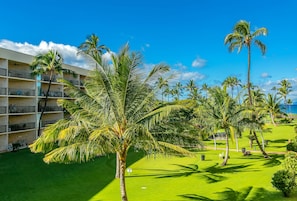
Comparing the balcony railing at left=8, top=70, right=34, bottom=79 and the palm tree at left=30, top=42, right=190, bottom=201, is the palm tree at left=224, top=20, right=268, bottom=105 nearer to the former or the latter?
the palm tree at left=30, top=42, right=190, bottom=201

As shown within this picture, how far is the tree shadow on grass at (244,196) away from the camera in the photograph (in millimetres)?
13812

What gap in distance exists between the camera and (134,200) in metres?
14.2

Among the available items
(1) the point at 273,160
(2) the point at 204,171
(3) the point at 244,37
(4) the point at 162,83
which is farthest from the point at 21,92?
(1) the point at 273,160

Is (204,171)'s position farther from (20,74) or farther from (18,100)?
(18,100)

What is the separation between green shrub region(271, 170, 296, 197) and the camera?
1323cm

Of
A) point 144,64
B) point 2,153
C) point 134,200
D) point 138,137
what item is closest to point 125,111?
point 138,137

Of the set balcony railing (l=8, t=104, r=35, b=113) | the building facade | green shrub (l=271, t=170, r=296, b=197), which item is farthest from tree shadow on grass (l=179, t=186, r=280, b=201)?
balcony railing (l=8, t=104, r=35, b=113)

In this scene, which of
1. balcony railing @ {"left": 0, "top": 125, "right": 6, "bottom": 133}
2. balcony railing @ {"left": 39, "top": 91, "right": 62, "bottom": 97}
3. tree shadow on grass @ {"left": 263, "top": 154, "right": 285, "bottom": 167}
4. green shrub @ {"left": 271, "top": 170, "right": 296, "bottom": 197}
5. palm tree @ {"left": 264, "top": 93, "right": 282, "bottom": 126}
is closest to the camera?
green shrub @ {"left": 271, "top": 170, "right": 296, "bottom": 197}

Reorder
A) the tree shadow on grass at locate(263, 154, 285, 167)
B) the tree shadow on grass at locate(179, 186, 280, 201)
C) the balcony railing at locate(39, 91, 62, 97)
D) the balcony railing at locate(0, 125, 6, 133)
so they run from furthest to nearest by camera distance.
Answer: the balcony railing at locate(39, 91, 62, 97) → the balcony railing at locate(0, 125, 6, 133) → the tree shadow on grass at locate(263, 154, 285, 167) → the tree shadow on grass at locate(179, 186, 280, 201)

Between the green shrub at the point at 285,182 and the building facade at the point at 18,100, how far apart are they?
26.4 meters

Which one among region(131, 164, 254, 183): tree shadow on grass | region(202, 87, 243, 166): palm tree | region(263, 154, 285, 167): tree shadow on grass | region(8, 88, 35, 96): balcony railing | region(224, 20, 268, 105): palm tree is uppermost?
region(224, 20, 268, 105): palm tree

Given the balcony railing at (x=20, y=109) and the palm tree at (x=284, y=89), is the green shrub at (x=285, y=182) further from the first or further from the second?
the palm tree at (x=284, y=89)

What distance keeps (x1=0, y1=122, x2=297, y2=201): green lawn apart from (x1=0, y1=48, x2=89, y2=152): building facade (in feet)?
17.4

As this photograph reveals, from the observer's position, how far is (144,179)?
18547mm
